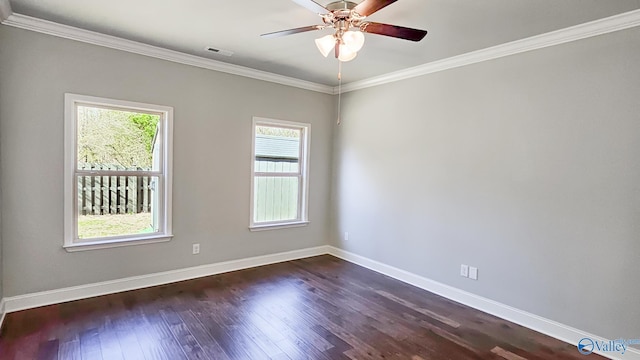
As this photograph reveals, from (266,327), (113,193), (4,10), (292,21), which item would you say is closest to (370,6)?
(292,21)

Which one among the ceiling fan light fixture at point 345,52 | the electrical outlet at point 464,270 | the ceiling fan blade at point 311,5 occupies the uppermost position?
the ceiling fan blade at point 311,5

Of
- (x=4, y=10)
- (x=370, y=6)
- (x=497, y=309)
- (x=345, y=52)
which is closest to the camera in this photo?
(x=370, y=6)

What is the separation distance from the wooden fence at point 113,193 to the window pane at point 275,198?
55.2 inches

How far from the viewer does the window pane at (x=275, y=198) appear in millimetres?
4691

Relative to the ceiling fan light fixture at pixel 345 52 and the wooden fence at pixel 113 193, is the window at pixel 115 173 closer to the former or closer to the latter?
the wooden fence at pixel 113 193

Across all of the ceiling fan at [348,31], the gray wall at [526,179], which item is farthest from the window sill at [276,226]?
the ceiling fan at [348,31]

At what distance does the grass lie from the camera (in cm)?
338

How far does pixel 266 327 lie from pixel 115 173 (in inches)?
90.0

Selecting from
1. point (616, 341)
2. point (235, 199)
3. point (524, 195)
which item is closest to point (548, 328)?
point (616, 341)

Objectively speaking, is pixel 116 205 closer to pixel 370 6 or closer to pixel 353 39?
pixel 353 39

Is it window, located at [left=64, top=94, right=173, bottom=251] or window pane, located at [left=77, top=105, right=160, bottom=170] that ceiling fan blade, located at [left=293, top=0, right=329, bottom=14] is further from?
window pane, located at [left=77, top=105, right=160, bottom=170]

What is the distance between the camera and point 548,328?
2.93m

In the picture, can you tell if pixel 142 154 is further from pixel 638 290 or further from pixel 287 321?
pixel 638 290

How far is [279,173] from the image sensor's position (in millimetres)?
4863
